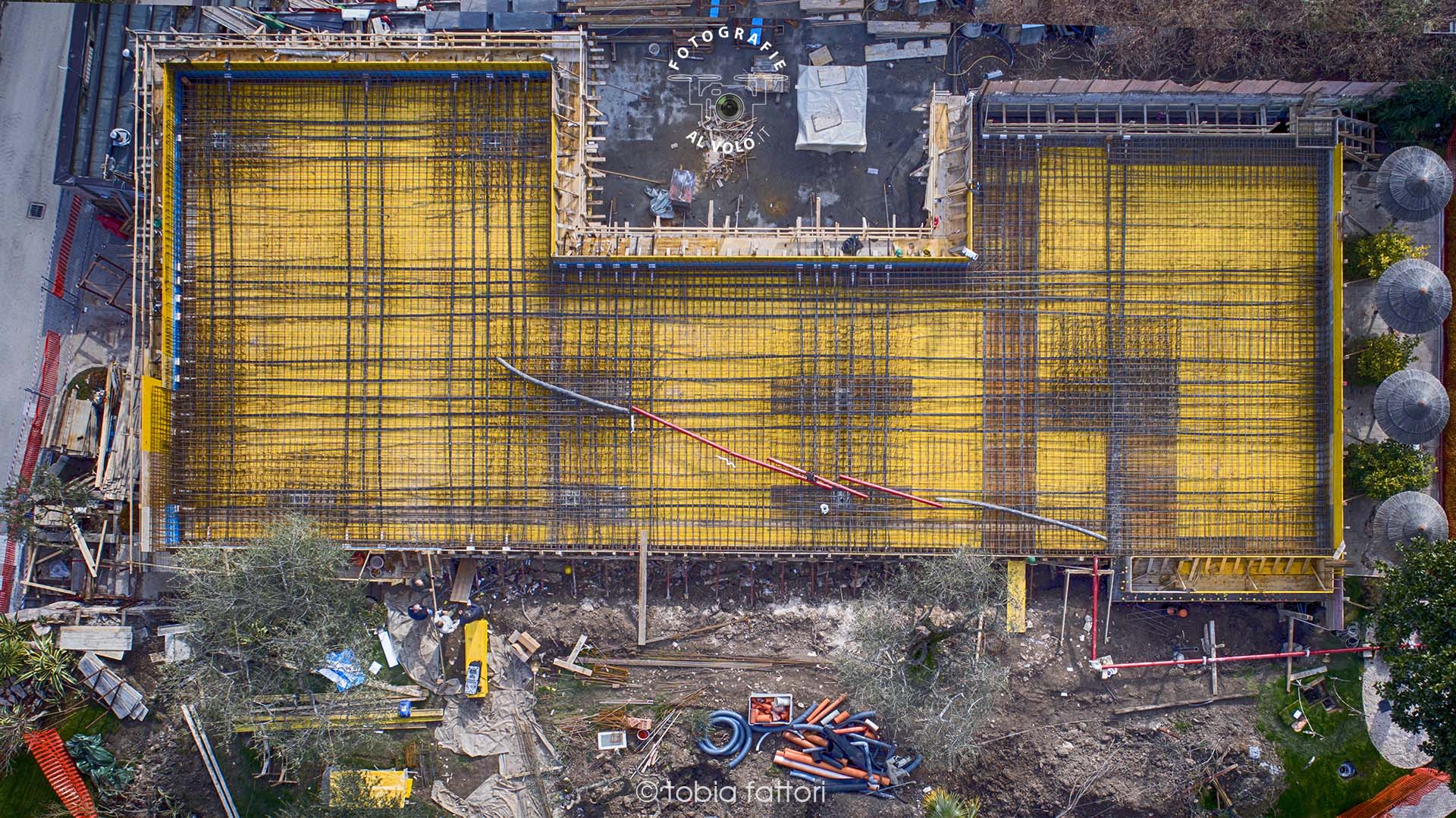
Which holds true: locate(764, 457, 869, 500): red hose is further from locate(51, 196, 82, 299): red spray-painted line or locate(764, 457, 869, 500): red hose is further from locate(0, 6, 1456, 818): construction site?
locate(51, 196, 82, 299): red spray-painted line

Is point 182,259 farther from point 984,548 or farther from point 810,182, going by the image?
point 984,548

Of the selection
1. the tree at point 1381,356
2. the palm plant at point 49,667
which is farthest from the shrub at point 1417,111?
the palm plant at point 49,667

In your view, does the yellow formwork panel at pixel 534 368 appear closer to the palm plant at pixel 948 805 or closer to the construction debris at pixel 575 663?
the construction debris at pixel 575 663

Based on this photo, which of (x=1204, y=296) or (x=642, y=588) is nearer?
(x=1204, y=296)

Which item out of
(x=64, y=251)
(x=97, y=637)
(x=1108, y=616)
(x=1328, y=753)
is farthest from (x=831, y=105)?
(x=97, y=637)

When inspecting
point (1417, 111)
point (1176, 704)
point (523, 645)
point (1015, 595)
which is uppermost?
point (1417, 111)

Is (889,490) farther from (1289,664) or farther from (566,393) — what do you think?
(1289,664)

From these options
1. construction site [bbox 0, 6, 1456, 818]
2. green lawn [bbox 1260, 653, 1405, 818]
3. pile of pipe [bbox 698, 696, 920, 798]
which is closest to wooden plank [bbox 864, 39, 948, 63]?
construction site [bbox 0, 6, 1456, 818]
